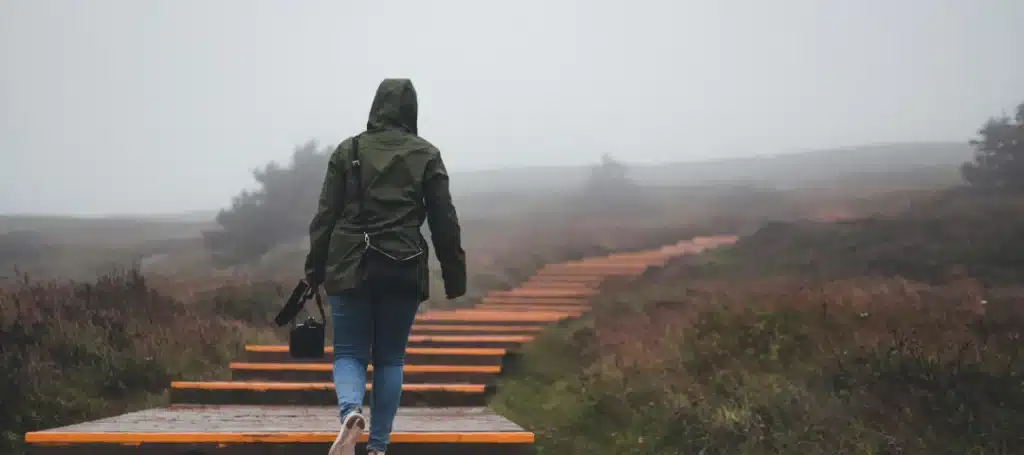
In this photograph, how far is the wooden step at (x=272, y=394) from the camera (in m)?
4.94

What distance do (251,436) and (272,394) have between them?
1553mm

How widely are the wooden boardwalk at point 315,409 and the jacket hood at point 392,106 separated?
1.45 metres

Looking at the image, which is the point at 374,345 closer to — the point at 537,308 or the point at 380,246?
the point at 380,246

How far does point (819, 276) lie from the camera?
32.2 ft

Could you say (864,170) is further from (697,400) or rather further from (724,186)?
(697,400)

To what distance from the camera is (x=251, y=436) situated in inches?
137

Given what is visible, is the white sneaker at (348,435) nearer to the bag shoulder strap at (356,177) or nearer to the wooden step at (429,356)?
the bag shoulder strap at (356,177)

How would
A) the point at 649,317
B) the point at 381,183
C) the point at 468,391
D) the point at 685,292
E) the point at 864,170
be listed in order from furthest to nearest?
1. the point at 864,170
2. the point at 685,292
3. the point at 649,317
4. the point at 468,391
5. the point at 381,183

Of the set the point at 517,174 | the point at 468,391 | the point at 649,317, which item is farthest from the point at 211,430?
the point at 517,174

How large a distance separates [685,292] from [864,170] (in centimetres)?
2229

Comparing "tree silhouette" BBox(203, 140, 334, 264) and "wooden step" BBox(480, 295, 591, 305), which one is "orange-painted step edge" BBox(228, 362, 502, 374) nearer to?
"wooden step" BBox(480, 295, 591, 305)

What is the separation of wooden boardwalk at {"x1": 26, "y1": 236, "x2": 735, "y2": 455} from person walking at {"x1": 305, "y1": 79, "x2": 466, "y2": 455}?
38cm

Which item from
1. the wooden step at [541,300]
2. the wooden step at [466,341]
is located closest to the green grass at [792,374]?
the wooden step at [466,341]

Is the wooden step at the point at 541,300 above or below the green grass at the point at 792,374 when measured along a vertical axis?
below
